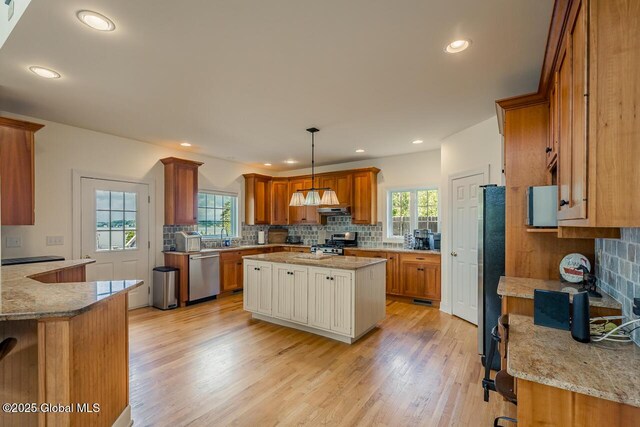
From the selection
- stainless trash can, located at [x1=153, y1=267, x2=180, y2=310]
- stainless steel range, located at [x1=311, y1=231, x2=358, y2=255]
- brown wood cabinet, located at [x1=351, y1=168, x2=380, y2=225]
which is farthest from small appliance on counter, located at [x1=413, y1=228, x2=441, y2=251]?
stainless trash can, located at [x1=153, y1=267, x2=180, y2=310]

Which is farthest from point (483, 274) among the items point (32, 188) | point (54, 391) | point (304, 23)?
point (32, 188)

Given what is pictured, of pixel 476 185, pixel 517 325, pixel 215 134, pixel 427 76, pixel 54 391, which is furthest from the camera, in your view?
pixel 215 134

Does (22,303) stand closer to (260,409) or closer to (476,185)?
(260,409)

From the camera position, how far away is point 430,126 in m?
3.94

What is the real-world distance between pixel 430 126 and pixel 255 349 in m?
3.40

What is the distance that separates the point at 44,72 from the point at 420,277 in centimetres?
501

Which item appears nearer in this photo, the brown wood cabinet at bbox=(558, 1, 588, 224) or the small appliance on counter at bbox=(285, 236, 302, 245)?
the brown wood cabinet at bbox=(558, 1, 588, 224)

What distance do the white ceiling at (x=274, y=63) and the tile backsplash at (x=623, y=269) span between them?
4.38 ft

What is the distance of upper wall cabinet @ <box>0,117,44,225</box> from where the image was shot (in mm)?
3000

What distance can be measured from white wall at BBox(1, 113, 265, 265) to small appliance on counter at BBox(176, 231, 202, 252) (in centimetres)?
29

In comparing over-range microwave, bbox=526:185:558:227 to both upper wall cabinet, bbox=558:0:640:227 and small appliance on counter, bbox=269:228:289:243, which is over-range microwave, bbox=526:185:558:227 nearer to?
upper wall cabinet, bbox=558:0:640:227

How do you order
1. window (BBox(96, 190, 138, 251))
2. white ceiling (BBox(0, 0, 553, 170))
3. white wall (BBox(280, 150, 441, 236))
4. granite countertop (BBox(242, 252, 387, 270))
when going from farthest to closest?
white wall (BBox(280, 150, 441, 236)) < window (BBox(96, 190, 138, 251)) < granite countertop (BBox(242, 252, 387, 270)) < white ceiling (BBox(0, 0, 553, 170))

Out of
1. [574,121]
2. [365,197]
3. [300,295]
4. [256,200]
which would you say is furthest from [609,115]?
[256,200]

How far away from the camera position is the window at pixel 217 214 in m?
5.70
